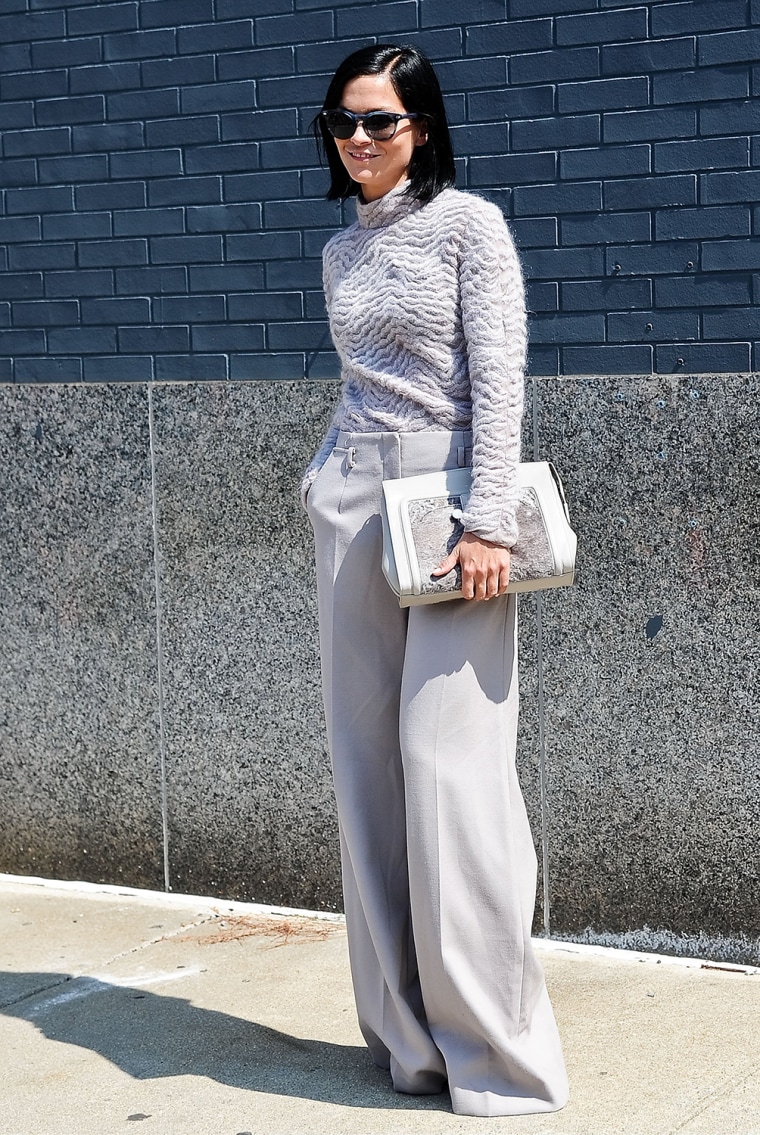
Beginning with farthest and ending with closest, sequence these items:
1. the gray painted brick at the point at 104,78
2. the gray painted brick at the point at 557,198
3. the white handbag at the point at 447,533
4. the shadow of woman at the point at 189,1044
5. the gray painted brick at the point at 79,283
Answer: the gray painted brick at the point at 79,283
the gray painted brick at the point at 104,78
the gray painted brick at the point at 557,198
the shadow of woman at the point at 189,1044
the white handbag at the point at 447,533

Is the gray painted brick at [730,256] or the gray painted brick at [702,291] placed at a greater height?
the gray painted brick at [730,256]

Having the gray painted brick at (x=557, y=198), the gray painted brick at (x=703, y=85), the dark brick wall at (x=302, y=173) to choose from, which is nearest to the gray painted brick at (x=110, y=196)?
the dark brick wall at (x=302, y=173)

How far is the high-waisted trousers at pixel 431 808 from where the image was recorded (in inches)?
122

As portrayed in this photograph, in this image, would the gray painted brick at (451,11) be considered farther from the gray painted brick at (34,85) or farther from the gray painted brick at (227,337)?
the gray painted brick at (34,85)

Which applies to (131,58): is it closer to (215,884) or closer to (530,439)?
(530,439)

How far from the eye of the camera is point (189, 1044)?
3.67 meters

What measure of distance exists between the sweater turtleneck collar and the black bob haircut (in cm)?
1

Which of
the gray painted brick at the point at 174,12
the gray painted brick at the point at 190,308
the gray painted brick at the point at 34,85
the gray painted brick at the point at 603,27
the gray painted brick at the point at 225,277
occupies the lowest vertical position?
the gray painted brick at the point at 190,308

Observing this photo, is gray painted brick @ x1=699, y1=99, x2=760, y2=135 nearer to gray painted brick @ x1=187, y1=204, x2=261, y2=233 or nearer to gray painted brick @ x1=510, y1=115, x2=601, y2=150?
gray painted brick @ x1=510, y1=115, x2=601, y2=150

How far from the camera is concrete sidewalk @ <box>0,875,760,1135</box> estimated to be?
10.5 feet

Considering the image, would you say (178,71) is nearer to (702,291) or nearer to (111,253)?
(111,253)

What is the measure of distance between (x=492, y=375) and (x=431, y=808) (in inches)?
34.3

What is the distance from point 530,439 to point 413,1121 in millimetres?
1828

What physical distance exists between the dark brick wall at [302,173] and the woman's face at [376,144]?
1.02 m
